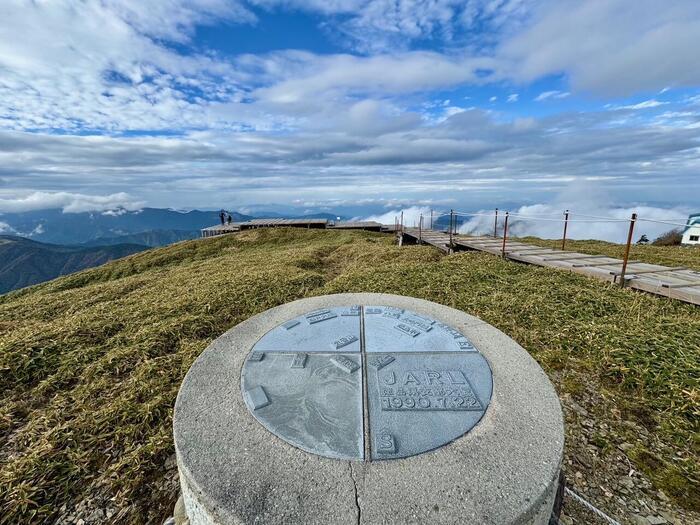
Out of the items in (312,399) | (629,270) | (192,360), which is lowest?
(192,360)

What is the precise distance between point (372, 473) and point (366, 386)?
0.74 metres

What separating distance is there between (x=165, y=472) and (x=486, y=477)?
256 centimetres

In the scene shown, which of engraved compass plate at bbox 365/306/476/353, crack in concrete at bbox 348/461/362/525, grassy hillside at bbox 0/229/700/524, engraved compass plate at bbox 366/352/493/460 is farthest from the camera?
engraved compass plate at bbox 365/306/476/353

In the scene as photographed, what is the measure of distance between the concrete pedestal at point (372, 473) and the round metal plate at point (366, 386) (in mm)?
88

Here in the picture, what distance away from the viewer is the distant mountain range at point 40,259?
152250 millimetres

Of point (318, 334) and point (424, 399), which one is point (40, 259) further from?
point (424, 399)

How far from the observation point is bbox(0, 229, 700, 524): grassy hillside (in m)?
2.61

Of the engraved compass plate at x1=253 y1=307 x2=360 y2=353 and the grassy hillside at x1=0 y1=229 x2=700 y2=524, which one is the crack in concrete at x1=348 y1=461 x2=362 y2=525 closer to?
the engraved compass plate at x1=253 y1=307 x2=360 y2=353

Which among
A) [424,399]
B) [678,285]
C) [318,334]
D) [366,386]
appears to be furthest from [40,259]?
[678,285]

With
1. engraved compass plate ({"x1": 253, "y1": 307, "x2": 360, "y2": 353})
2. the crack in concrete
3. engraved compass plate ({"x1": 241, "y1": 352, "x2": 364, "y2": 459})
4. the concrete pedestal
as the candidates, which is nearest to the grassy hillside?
the concrete pedestal

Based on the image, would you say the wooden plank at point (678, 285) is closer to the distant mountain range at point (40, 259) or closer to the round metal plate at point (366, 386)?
the round metal plate at point (366, 386)

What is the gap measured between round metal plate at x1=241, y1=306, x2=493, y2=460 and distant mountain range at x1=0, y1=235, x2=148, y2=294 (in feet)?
578

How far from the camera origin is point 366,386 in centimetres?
264

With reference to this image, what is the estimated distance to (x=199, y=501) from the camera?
1907 mm
